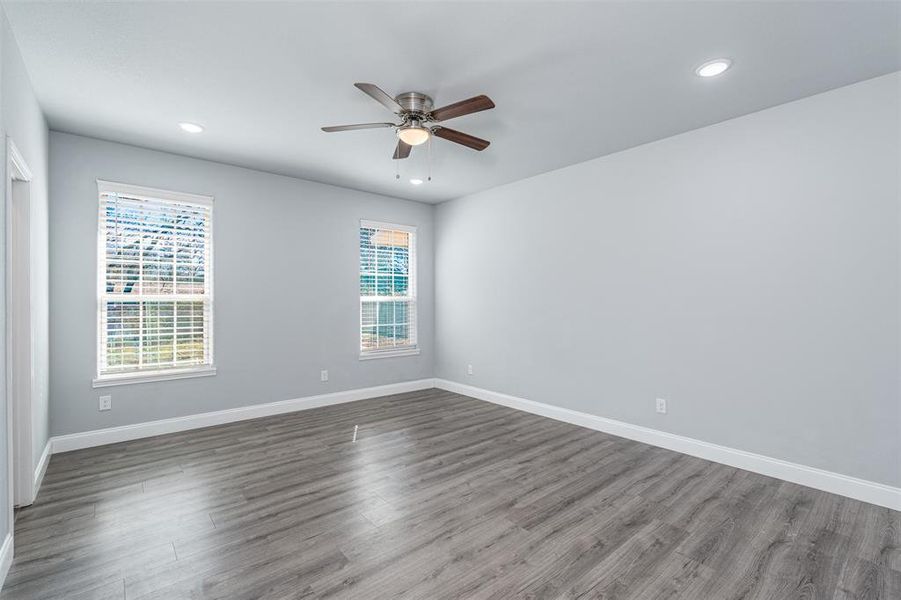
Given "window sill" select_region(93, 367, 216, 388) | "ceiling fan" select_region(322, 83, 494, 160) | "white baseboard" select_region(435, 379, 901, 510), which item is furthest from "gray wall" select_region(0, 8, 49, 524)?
"white baseboard" select_region(435, 379, 901, 510)

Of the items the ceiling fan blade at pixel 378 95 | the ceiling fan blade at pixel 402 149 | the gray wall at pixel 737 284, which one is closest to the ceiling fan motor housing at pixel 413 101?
the ceiling fan blade at pixel 378 95

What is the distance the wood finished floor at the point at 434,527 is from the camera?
6.31 ft

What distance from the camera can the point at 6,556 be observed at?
200 centimetres

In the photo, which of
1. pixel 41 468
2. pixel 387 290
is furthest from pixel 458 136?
pixel 41 468

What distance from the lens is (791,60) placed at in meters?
2.51

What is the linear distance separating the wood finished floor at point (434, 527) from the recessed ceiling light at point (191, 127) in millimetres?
2762

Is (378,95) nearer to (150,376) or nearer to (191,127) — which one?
(191,127)

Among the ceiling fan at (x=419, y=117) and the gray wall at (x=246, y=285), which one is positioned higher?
the ceiling fan at (x=419, y=117)

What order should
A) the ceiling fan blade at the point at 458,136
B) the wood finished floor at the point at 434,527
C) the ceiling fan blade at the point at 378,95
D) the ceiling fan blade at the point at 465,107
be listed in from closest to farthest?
the wood finished floor at the point at 434,527, the ceiling fan blade at the point at 378,95, the ceiling fan blade at the point at 465,107, the ceiling fan blade at the point at 458,136

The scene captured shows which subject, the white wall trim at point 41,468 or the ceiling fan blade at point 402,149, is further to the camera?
the ceiling fan blade at point 402,149

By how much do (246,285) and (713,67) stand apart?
4.57m

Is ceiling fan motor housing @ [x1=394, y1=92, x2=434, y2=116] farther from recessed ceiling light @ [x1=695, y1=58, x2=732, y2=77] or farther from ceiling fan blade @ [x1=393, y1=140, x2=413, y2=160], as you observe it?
recessed ceiling light @ [x1=695, y1=58, x2=732, y2=77]

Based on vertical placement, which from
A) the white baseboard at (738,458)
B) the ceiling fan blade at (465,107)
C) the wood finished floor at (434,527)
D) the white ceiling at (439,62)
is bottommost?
the wood finished floor at (434,527)

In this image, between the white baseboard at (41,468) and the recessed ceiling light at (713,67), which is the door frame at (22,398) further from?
the recessed ceiling light at (713,67)
